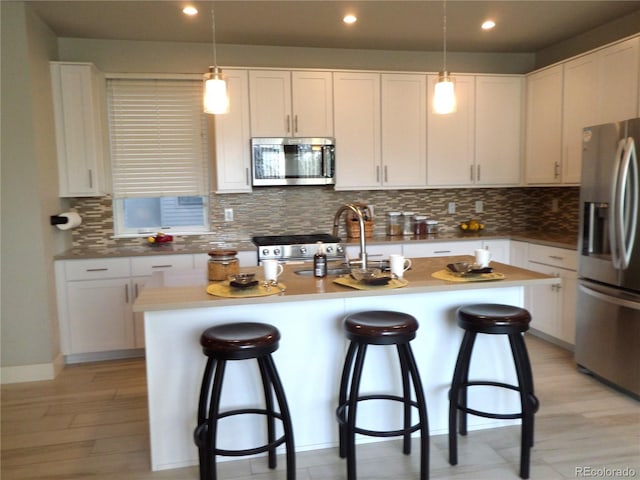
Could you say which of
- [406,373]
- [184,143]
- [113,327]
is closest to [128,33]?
[184,143]

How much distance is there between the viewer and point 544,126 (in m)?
4.49

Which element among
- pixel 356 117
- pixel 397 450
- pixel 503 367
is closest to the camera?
pixel 397 450

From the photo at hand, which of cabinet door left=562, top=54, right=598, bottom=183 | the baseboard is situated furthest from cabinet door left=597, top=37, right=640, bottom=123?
the baseboard

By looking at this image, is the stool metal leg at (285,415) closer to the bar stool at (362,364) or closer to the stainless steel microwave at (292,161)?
the bar stool at (362,364)

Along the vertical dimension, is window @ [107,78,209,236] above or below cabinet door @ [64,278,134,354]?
above

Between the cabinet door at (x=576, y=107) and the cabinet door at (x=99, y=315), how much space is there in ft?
12.7

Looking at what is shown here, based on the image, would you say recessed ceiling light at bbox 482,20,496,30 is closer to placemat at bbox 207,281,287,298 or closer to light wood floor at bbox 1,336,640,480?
light wood floor at bbox 1,336,640,480

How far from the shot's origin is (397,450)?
2564 millimetres

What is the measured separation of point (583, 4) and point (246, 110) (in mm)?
2743

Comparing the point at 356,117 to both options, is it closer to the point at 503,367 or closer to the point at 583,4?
the point at 583,4

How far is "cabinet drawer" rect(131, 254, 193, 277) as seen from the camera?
3.97m

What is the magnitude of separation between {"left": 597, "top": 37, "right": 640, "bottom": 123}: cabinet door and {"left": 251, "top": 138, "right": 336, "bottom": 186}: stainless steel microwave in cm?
219

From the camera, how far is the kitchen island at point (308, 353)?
2373 mm

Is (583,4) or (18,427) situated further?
(583,4)
